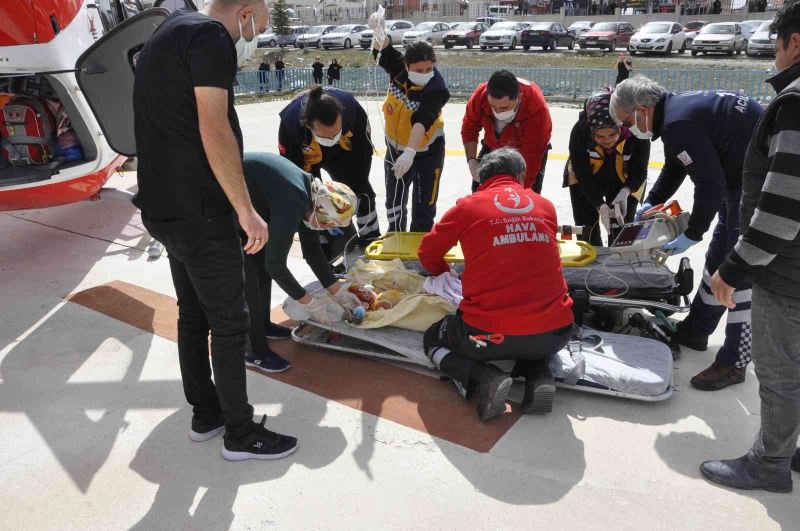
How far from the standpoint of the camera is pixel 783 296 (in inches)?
87.5

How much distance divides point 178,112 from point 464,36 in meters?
27.7

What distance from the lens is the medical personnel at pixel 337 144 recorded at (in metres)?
3.85

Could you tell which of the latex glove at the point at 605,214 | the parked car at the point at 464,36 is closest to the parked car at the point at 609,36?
the parked car at the point at 464,36

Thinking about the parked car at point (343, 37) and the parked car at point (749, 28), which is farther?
the parked car at point (343, 37)

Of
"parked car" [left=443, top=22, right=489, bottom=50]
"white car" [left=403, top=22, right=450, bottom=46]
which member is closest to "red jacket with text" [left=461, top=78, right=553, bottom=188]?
"white car" [left=403, top=22, right=450, bottom=46]

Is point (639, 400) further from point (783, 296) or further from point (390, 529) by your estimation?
point (390, 529)

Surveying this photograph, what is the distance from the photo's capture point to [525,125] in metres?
4.38

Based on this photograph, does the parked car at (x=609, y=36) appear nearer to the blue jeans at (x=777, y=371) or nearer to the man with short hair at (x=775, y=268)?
the man with short hair at (x=775, y=268)

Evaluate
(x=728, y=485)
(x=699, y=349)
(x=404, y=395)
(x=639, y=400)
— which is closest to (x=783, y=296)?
(x=728, y=485)

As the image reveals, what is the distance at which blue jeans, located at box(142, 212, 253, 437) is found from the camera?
2393mm

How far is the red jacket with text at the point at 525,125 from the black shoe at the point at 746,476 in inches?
97.1

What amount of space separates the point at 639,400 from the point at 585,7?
139 feet

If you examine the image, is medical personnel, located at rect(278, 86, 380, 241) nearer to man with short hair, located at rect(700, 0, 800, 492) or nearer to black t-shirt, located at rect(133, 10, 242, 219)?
black t-shirt, located at rect(133, 10, 242, 219)

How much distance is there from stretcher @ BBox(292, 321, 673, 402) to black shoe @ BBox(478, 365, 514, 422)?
0.36 meters
